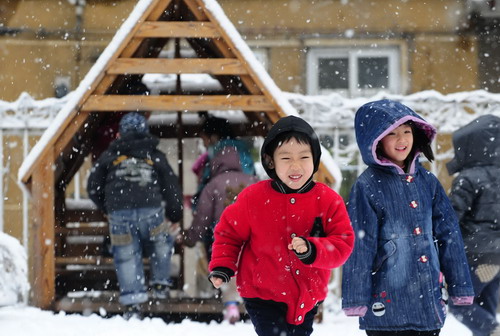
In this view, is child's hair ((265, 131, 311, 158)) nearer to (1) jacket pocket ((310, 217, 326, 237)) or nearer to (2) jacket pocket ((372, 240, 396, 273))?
(1) jacket pocket ((310, 217, 326, 237))

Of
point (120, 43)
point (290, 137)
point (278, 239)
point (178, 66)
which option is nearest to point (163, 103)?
point (178, 66)

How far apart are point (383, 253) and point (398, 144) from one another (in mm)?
512

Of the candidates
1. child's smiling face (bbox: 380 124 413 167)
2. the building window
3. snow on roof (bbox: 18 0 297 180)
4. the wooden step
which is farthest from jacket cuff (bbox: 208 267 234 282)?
the building window

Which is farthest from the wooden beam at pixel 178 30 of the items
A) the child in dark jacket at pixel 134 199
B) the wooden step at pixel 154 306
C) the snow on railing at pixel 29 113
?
the wooden step at pixel 154 306

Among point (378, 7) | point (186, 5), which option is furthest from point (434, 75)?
point (186, 5)

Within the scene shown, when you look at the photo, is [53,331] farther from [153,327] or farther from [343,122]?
[343,122]

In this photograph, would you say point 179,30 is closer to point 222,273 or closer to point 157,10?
point 157,10

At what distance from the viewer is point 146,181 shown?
6297mm

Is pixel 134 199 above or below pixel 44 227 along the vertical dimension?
above

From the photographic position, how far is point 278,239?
3344mm

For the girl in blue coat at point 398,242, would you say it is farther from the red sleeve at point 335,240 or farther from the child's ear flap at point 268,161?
the child's ear flap at point 268,161

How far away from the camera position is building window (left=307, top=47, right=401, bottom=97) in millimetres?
11977

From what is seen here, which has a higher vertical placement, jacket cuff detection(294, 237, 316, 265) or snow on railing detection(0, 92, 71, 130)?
snow on railing detection(0, 92, 71, 130)

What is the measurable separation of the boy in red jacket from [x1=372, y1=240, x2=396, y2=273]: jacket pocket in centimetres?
26
